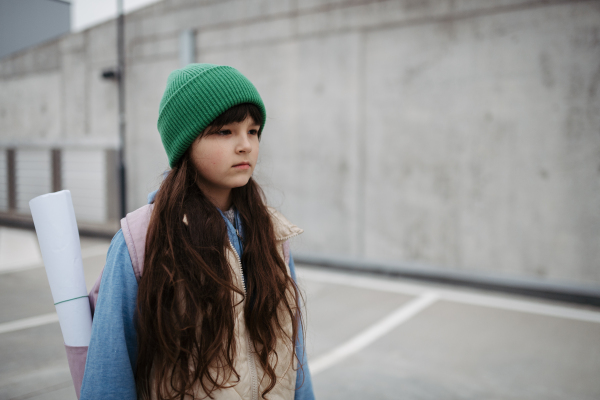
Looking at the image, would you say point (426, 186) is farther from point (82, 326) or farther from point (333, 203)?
point (82, 326)

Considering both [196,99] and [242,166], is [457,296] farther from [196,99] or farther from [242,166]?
[196,99]

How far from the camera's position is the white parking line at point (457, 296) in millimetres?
4031

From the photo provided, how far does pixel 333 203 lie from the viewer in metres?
5.93

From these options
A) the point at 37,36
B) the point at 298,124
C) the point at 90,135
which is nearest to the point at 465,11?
the point at 298,124

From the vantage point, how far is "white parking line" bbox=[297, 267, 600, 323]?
4.03 m

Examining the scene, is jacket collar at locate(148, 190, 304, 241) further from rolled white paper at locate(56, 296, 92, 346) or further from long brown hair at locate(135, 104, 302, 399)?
rolled white paper at locate(56, 296, 92, 346)

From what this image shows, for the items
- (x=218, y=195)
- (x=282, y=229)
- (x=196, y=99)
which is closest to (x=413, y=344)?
(x=282, y=229)

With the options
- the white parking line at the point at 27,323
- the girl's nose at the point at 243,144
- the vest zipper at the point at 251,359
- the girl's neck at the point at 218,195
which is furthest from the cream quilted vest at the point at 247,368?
the white parking line at the point at 27,323

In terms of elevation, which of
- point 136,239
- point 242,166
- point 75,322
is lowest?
point 75,322

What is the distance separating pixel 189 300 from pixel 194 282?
4cm

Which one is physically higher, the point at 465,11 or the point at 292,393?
the point at 465,11

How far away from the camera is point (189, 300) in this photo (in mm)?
1071

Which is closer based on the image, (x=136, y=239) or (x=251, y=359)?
(x=136, y=239)

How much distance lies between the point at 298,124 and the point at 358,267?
81.8 inches
